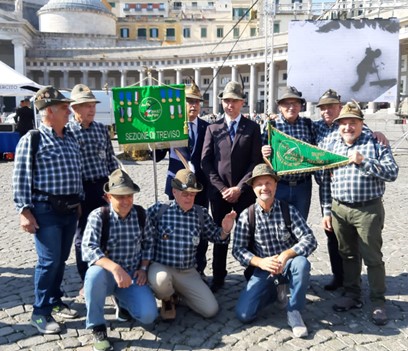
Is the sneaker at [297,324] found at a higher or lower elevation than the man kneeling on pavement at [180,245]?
lower

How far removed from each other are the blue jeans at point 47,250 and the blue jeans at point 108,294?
396 millimetres

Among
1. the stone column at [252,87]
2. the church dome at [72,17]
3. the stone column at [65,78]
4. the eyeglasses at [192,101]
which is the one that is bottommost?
the eyeglasses at [192,101]

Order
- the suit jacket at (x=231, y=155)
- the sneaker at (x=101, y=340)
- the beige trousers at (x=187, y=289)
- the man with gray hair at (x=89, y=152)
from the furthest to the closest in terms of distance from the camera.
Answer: the suit jacket at (x=231, y=155) → the man with gray hair at (x=89, y=152) → the beige trousers at (x=187, y=289) → the sneaker at (x=101, y=340)

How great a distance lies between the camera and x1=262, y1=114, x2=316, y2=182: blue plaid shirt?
513 centimetres

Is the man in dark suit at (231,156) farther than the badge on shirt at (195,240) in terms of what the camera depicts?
Yes

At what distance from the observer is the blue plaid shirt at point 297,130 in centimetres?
513

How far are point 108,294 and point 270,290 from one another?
1.54 m

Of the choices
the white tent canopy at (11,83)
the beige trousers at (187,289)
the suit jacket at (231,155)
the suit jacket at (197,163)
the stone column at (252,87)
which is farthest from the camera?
the stone column at (252,87)

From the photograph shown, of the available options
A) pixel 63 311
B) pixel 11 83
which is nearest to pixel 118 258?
pixel 63 311

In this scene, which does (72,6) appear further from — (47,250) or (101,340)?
(101,340)

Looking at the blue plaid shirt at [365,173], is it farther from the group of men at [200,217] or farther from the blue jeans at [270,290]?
the blue jeans at [270,290]

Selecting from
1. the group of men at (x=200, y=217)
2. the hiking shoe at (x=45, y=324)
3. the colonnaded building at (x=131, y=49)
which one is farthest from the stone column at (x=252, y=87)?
the hiking shoe at (x=45, y=324)

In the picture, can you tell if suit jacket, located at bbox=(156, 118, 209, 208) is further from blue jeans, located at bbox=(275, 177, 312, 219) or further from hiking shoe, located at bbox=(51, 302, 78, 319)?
hiking shoe, located at bbox=(51, 302, 78, 319)

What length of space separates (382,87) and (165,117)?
595 inches
